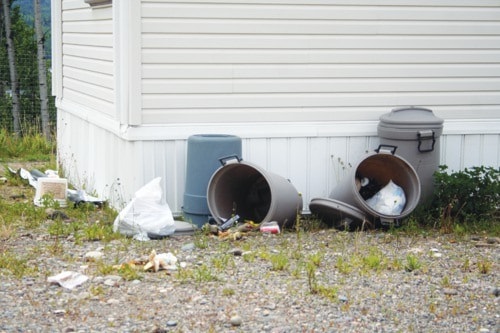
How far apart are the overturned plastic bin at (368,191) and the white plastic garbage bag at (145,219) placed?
54.8 inches

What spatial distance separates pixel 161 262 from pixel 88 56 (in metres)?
4.13

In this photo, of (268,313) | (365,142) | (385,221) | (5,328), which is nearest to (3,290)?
(5,328)

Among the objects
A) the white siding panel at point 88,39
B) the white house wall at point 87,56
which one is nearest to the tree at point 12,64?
the white house wall at point 87,56

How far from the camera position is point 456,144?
31.3 ft

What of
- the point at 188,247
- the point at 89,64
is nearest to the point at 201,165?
the point at 188,247

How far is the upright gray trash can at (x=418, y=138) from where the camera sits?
893cm

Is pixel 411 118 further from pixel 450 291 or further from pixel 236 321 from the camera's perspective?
pixel 236 321

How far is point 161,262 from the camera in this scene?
7.03 meters

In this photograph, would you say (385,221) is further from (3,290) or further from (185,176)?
(3,290)

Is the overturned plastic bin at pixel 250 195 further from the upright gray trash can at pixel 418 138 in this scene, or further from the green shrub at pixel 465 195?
the green shrub at pixel 465 195

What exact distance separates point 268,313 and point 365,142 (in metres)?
3.79

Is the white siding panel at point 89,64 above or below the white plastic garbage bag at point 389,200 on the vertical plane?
above

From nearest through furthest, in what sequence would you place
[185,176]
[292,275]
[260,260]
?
[292,275]
[260,260]
[185,176]

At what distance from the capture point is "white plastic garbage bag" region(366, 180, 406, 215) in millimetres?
8789
